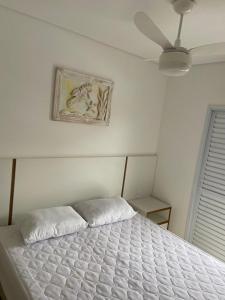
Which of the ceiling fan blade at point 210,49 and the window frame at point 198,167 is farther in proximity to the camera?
the window frame at point 198,167

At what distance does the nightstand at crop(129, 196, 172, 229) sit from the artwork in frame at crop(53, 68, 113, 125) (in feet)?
3.76

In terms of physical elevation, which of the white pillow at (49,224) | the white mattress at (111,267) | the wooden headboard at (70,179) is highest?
the wooden headboard at (70,179)

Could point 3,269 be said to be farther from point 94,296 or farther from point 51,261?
point 94,296

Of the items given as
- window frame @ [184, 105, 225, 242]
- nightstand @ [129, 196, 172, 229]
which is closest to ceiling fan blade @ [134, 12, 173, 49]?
window frame @ [184, 105, 225, 242]

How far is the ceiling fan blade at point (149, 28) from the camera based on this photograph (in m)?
1.34

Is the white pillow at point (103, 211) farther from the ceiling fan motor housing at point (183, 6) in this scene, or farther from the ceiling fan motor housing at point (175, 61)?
the ceiling fan motor housing at point (183, 6)

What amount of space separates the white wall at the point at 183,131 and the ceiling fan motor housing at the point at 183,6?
1.30 m

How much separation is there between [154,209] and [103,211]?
2.74ft

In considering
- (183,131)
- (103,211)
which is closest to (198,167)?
(183,131)

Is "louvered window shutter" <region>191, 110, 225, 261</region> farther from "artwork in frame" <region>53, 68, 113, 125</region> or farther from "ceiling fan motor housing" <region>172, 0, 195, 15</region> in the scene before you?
"ceiling fan motor housing" <region>172, 0, 195, 15</region>

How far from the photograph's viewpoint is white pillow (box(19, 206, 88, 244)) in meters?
1.93

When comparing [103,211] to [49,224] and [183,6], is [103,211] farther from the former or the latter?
[183,6]

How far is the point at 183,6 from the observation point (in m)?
1.54

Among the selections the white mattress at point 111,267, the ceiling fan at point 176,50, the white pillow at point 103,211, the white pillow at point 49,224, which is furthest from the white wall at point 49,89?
the ceiling fan at point 176,50
